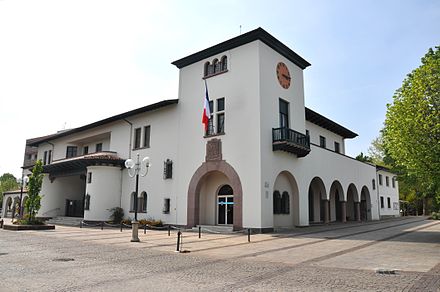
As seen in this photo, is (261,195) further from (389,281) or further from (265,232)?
(389,281)

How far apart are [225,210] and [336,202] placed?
15.9 m

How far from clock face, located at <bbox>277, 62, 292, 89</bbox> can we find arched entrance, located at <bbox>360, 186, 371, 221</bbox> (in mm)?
18972

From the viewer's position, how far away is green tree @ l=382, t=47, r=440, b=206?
13.9 m

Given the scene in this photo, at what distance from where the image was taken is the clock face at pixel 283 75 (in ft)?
76.9

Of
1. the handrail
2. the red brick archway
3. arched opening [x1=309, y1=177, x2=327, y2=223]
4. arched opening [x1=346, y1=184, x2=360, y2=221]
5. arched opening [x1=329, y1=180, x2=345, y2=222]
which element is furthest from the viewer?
arched opening [x1=346, y1=184, x2=360, y2=221]

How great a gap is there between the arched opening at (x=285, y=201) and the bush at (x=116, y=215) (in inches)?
493

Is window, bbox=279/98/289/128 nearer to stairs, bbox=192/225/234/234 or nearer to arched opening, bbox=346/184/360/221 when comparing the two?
stairs, bbox=192/225/234/234

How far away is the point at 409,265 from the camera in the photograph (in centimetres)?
930

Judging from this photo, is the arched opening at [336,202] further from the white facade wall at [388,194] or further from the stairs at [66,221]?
the stairs at [66,221]

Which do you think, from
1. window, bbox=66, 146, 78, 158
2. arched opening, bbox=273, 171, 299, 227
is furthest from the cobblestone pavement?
window, bbox=66, 146, 78, 158

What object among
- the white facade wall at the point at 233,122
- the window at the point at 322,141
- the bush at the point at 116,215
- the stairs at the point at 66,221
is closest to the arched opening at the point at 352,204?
the window at the point at 322,141

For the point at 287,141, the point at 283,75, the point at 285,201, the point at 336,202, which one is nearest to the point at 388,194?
the point at 336,202

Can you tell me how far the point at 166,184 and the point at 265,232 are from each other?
8.80 metres

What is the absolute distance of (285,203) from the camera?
77.0 feet
